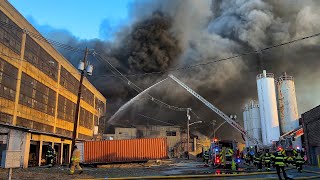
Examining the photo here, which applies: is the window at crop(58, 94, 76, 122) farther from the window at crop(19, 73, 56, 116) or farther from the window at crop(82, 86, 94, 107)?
the window at crop(82, 86, 94, 107)

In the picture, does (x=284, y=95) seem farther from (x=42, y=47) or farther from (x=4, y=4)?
(x=4, y=4)

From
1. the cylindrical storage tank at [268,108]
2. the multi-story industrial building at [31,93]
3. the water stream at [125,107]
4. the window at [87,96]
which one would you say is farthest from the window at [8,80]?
the cylindrical storage tank at [268,108]

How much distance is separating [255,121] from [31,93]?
1263 inches

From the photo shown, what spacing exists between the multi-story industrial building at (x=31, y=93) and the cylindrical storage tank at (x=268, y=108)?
24.8 m

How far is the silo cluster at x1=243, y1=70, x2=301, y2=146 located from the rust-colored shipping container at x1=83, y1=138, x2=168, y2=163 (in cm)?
1691

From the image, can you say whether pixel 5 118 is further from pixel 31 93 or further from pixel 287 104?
pixel 287 104

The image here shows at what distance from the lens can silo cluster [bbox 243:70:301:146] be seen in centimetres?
3859

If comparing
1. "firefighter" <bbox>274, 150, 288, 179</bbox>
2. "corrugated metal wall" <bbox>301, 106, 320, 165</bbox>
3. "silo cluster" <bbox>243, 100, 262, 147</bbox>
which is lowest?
"firefighter" <bbox>274, 150, 288, 179</bbox>

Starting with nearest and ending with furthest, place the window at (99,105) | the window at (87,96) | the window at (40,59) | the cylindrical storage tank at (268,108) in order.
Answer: the window at (40,59)
the cylindrical storage tank at (268,108)
the window at (87,96)
the window at (99,105)

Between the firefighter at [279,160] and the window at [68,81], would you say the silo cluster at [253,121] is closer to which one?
the window at [68,81]

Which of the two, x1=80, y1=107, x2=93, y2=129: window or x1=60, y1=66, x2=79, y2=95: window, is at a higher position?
x1=60, y1=66, x2=79, y2=95: window

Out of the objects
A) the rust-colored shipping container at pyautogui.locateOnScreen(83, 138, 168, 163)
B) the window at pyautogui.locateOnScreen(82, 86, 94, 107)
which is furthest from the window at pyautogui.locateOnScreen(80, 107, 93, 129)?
the rust-colored shipping container at pyautogui.locateOnScreen(83, 138, 168, 163)

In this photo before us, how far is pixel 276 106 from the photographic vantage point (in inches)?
1545

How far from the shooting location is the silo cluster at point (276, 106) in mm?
38594
